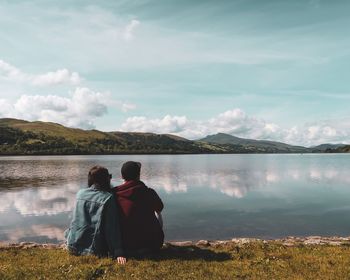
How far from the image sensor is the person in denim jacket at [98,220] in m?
13.6

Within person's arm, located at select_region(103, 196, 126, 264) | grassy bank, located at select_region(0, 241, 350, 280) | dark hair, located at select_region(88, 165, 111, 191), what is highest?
dark hair, located at select_region(88, 165, 111, 191)

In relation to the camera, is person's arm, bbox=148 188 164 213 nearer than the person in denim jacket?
No

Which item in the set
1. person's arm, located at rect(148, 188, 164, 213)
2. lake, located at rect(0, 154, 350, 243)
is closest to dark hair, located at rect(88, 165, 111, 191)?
Answer: person's arm, located at rect(148, 188, 164, 213)

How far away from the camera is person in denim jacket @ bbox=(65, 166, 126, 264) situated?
13586 mm

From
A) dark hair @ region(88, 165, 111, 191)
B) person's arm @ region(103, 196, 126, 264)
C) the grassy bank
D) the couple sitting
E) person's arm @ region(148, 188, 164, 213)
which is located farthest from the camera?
person's arm @ region(148, 188, 164, 213)

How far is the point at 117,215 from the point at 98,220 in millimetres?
752

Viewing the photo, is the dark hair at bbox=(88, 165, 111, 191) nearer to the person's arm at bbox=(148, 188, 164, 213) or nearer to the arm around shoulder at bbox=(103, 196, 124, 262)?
the arm around shoulder at bbox=(103, 196, 124, 262)

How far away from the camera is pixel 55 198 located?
4681 centimetres

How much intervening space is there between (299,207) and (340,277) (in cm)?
3016

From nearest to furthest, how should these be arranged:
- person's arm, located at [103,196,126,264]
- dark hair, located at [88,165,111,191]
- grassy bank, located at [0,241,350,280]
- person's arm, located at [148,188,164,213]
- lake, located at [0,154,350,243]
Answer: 1. grassy bank, located at [0,241,350,280]
2. person's arm, located at [103,196,126,264]
3. dark hair, located at [88,165,111,191]
4. person's arm, located at [148,188,164,213]
5. lake, located at [0,154,350,243]

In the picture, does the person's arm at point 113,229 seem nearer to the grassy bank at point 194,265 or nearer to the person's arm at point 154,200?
the grassy bank at point 194,265

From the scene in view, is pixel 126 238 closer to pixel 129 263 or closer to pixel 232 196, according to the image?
pixel 129 263

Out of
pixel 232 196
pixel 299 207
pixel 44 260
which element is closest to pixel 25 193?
pixel 232 196

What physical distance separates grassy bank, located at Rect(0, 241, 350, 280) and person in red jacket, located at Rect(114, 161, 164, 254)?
2.44 ft
